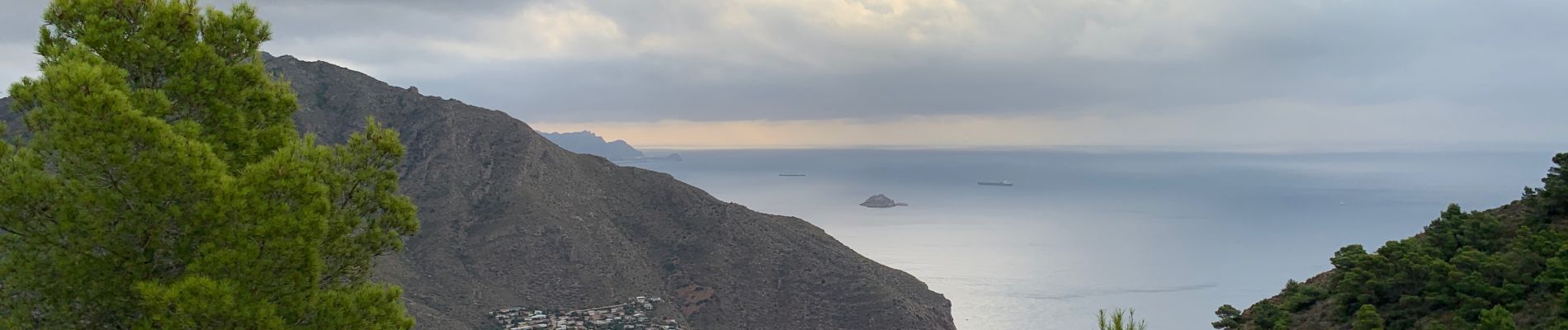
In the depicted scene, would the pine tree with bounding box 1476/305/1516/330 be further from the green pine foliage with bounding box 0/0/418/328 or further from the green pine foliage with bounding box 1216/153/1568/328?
the green pine foliage with bounding box 0/0/418/328

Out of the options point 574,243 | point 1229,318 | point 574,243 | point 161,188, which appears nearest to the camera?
point 161,188

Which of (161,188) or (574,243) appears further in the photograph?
(574,243)

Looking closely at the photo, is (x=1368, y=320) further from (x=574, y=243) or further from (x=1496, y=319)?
(x=574, y=243)

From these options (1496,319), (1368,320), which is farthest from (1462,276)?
(1496,319)

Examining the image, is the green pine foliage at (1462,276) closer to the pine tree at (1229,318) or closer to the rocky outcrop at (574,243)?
the pine tree at (1229,318)

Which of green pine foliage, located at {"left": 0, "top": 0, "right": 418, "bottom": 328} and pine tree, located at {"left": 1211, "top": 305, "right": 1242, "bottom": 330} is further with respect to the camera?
pine tree, located at {"left": 1211, "top": 305, "right": 1242, "bottom": 330}

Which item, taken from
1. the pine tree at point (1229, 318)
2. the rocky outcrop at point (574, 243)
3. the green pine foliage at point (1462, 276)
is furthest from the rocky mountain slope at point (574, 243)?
the green pine foliage at point (1462, 276)

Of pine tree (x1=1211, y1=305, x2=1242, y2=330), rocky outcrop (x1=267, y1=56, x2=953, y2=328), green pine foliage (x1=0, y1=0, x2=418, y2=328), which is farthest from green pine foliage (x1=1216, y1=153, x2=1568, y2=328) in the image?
rocky outcrop (x1=267, y1=56, x2=953, y2=328)
